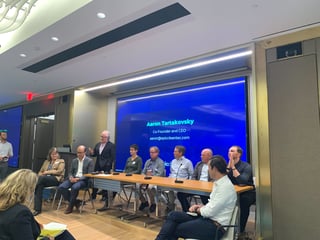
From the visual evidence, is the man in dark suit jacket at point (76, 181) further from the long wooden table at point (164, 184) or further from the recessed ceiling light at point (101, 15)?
the recessed ceiling light at point (101, 15)

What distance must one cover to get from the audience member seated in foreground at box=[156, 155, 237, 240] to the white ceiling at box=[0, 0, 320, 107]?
1775mm

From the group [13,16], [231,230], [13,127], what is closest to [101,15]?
[13,16]

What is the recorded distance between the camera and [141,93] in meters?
6.46

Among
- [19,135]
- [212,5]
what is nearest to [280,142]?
[212,5]

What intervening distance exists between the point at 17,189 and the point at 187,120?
417 cm

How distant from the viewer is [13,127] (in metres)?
8.84

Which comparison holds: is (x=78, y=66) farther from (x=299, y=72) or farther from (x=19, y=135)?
(x=19, y=135)

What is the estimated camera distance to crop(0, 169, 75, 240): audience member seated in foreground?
4.93ft

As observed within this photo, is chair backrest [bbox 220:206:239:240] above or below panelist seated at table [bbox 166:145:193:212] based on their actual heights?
below

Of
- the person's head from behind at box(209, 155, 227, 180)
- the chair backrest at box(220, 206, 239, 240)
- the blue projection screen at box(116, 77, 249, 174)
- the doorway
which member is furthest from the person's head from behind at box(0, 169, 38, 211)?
the doorway

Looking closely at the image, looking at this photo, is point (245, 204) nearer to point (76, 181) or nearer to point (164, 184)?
point (164, 184)

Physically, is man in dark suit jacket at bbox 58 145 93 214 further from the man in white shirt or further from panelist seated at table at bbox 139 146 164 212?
the man in white shirt

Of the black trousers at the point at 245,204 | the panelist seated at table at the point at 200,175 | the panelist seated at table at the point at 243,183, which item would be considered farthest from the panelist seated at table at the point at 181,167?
the black trousers at the point at 245,204

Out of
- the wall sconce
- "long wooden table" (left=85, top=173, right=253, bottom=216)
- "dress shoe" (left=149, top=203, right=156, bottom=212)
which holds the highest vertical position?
the wall sconce
